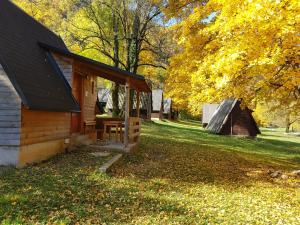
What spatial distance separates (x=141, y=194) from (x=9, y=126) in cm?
461

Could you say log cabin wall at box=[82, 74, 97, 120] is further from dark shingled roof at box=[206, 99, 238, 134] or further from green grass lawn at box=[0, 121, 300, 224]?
dark shingled roof at box=[206, 99, 238, 134]

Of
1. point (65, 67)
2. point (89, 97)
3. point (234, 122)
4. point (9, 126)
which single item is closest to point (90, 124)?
point (89, 97)

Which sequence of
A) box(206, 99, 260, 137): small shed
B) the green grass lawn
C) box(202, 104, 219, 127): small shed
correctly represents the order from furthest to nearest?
box(202, 104, 219, 127): small shed, box(206, 99, 260, 137): small shed, the green grass lawn

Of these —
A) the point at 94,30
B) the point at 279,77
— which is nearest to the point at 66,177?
the point at 279,77

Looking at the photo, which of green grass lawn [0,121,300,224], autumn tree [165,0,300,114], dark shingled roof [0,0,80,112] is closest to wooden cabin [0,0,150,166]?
dark shingled roof [0,0,80,112]

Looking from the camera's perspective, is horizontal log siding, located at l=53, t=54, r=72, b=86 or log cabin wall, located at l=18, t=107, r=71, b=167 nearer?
log cabin wall, located at l=18, t=107, r=71, b=167

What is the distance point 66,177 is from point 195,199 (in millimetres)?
3528

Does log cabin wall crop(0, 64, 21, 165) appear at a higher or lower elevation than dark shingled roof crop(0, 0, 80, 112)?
lower

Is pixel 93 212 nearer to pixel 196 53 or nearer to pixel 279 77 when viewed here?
pixel 279 77

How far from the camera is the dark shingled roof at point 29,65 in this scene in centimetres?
989

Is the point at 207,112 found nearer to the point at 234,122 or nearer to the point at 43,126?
the point at 234,122

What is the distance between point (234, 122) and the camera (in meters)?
32.9

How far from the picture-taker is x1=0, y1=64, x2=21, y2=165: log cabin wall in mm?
9992

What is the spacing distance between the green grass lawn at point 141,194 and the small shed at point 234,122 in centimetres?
1940
